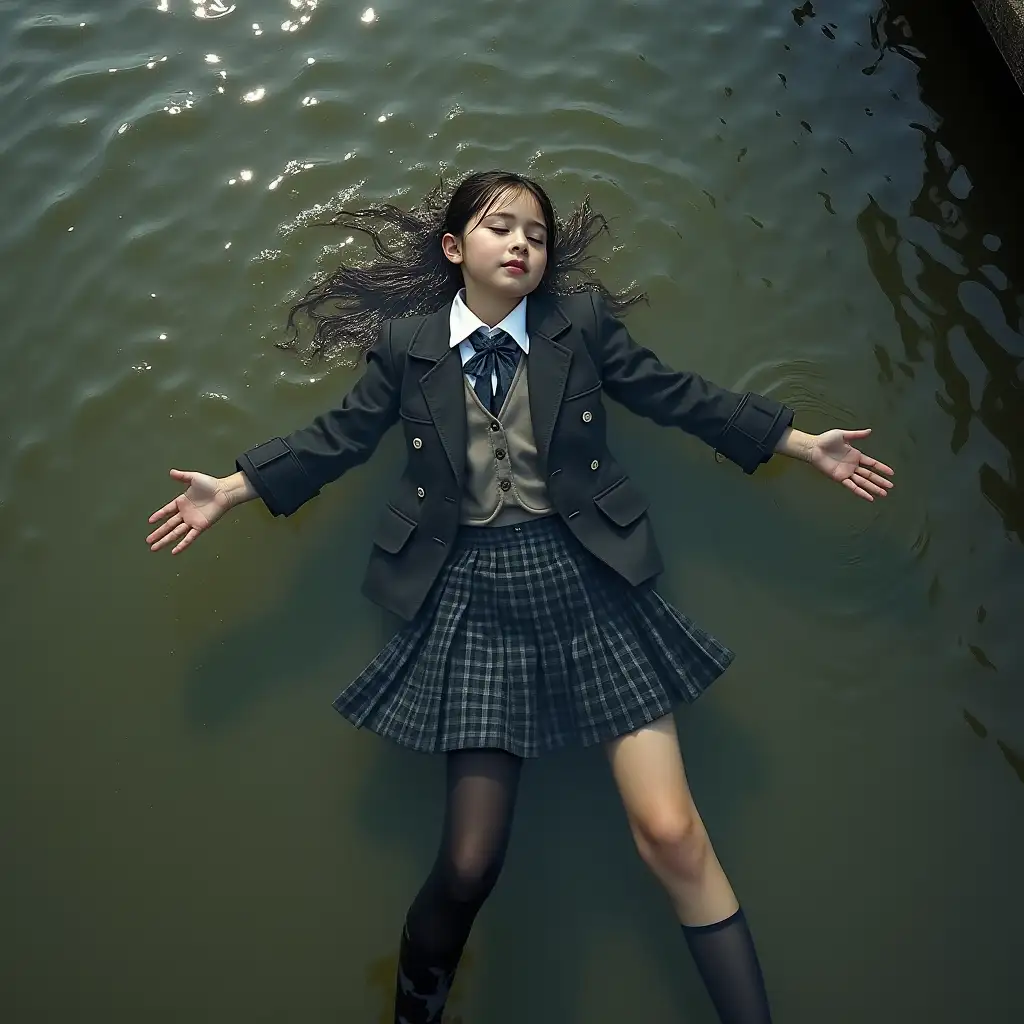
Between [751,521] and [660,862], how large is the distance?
1.20 metres

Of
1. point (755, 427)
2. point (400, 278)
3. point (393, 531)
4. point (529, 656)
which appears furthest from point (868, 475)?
point (400, 278)

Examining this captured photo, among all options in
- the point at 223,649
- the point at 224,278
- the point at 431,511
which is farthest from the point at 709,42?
the point at 223,649

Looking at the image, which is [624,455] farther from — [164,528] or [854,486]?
[164,528]

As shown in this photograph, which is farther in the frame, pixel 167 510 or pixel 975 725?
pixel 975 725

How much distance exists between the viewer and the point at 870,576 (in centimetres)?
337

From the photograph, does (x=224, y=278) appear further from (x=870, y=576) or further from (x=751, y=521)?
(x=870, y=576)

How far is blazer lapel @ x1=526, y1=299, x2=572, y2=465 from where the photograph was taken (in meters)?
2.90

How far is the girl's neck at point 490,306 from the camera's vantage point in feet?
9.79

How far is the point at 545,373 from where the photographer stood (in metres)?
2.92

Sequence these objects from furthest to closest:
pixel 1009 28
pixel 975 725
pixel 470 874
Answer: pixel 1009 28, pixel 975 725, pixel 470 874

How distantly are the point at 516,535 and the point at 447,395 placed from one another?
1.45 ft

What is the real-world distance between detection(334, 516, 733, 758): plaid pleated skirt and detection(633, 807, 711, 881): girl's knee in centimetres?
25

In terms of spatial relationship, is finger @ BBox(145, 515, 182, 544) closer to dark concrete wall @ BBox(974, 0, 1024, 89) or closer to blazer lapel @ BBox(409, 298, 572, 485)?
→ blazer lapel @ BBox(409, 298, 572, 485)

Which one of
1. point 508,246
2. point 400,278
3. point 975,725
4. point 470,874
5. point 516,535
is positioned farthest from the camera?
point 400,278
